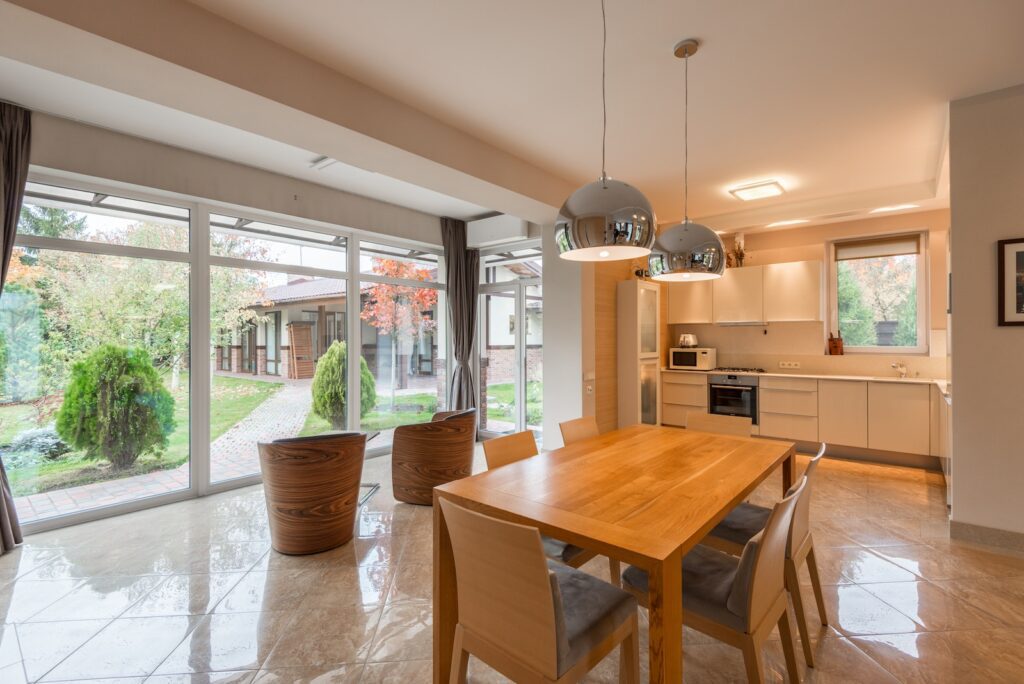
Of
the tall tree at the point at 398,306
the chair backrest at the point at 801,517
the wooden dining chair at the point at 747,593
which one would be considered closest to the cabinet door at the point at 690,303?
the tall tree at the point at 398,306

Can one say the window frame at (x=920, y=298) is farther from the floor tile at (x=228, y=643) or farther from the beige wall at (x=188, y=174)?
the floor tile at (x=228, y=643)

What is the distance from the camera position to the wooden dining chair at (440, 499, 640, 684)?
3.95 feet

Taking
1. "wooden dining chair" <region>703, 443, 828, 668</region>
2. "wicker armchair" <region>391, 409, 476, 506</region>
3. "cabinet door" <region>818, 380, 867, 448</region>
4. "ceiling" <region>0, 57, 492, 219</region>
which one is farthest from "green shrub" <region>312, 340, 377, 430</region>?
"cabinet door" <region>818, 380, 867, 448</region>

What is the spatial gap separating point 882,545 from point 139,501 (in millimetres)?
5190

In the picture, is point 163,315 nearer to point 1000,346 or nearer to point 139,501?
point 139,501

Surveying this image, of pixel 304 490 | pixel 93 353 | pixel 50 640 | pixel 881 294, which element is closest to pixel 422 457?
pixel 304 490

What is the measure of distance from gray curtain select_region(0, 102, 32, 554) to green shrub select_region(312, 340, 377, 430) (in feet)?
7.05

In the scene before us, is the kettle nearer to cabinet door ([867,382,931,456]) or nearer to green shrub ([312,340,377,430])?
cabinet door ([867,382,931,456])

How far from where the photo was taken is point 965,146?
2.75m

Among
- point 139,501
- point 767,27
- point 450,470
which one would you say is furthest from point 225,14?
point 139,501

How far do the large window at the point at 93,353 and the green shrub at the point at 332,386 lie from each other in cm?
113

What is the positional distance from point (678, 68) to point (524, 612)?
2.61 metres

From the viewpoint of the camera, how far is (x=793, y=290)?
16.3ft

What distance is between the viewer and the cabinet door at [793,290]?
483 centimetres
